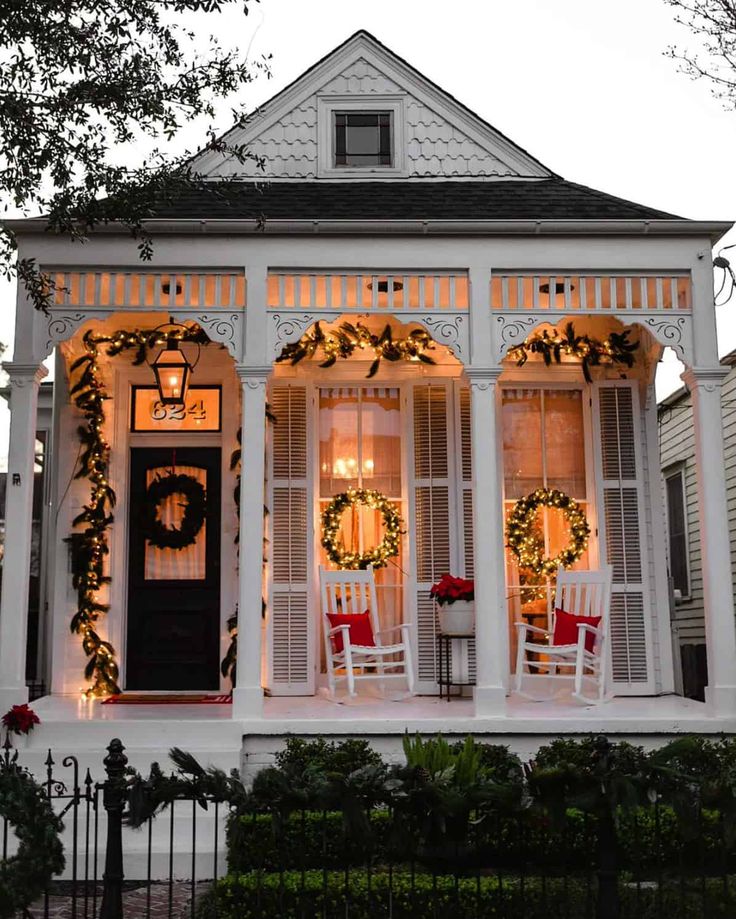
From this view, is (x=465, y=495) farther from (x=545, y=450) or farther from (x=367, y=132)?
(x=367, y=132)

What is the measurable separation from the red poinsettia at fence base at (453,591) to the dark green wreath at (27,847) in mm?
4538

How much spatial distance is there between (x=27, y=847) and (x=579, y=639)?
4.65m

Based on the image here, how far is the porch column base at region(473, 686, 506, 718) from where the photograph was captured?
23.3ft

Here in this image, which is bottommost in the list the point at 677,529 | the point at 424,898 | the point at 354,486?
the point at 424,898

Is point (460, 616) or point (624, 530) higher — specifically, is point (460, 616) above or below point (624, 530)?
below

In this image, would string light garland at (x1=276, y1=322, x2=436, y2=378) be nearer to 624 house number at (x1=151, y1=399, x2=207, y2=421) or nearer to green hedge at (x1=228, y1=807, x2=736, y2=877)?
624 house number at (x1=151, y1=399, x2=207, y2=421)

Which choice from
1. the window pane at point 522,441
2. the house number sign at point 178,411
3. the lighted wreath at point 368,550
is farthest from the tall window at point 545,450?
the house number sign at point 178,411

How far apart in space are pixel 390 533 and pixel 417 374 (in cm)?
143

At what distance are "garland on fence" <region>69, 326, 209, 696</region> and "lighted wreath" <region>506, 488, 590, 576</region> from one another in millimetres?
3125

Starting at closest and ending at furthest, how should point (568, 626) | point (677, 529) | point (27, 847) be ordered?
1. point (27, 847)
2. point (568, 626)
3. point (677, 529)

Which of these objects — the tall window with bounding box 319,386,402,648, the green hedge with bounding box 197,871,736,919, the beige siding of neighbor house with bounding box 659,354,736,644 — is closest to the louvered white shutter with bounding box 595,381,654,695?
the tall window with bounding box 319,386,402,648

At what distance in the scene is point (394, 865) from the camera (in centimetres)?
535

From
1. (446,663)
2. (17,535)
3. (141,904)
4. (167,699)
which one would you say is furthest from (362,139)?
(141,904)

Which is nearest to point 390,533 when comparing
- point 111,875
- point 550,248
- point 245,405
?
point 245,405
